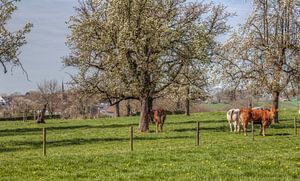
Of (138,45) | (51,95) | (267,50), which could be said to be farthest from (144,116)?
(51,95)

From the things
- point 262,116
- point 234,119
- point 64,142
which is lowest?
point 64,142

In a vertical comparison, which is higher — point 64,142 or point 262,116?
point 262,116

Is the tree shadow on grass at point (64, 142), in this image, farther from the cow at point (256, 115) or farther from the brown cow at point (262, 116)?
the brown cow at point (262, 116)

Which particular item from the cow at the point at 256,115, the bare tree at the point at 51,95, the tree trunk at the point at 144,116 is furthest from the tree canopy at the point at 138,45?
the bare tree at the point at 51,95

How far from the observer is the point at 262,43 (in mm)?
49562

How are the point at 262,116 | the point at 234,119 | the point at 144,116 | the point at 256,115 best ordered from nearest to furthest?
the point at 262,116, the point at 256,115, the point at 234,119, the point at 144,116

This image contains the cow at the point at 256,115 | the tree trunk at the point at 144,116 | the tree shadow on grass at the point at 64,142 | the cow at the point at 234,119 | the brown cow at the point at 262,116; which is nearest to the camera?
the tree shadow on grass at the point at 64,142

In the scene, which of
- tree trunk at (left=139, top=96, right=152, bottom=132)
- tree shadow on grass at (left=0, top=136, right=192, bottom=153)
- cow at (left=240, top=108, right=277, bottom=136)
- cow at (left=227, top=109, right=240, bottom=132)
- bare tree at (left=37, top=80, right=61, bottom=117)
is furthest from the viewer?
bare tree at (left=37, top=80, right=61, bottom=117)

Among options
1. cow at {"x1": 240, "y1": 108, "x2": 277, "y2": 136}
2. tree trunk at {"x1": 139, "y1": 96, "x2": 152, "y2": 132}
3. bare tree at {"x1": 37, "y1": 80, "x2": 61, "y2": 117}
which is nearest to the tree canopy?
tree trunk at {"x1": 139, "y1": 96, "x2": 152, "y2": 132}

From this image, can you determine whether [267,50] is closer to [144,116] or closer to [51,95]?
[144,116]

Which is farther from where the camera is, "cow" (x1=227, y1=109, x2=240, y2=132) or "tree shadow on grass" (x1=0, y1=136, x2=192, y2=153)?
"cow" (x1=227, y1=109, x2=240, y2=132)

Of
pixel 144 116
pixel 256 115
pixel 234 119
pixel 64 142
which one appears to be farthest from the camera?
pixel 144 116

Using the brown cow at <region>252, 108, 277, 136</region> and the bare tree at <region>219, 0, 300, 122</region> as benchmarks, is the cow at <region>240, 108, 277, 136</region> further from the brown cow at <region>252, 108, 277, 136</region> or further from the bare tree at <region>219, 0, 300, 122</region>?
the bare tree at <region>219, 0, 300, 122</region>

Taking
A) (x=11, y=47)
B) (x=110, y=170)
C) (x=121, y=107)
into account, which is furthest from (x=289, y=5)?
(x=121, y=107)
